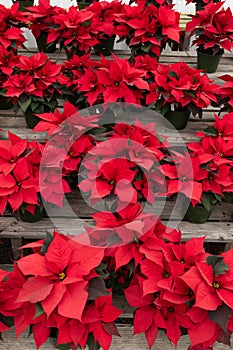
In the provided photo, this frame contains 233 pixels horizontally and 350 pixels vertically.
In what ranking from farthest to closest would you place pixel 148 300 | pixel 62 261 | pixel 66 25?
pixel 66 25 < pixel 148 300 < pixel 62 261

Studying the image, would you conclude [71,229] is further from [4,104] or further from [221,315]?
[4,104]

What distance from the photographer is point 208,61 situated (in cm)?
207

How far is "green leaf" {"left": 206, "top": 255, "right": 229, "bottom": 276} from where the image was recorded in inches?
39.1

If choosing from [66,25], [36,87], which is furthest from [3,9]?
[36,87]

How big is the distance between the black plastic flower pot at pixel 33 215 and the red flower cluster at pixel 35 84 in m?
0.44

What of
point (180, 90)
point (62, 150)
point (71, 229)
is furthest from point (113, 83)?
point (71, 229)

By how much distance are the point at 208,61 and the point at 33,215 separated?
123 cm

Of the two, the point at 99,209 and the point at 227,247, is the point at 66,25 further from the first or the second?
the point at 227,247

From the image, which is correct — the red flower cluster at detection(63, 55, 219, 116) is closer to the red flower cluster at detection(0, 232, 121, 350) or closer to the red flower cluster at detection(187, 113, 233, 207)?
the red flower cluster at detection(187, 113, 233, 207)

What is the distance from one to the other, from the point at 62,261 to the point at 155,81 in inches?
37.1

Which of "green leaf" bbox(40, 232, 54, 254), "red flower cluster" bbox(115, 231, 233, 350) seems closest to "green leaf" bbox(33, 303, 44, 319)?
"green leaf" bbox(40, 232, 54, 254)

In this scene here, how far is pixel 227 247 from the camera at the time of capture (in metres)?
1.53

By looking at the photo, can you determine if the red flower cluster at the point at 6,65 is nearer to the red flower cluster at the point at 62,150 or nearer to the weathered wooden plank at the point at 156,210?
the red flower cluster at the point at 62,150

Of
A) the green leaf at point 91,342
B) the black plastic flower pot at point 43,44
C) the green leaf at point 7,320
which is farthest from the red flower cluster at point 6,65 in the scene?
the green leaf at point 91,342
